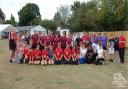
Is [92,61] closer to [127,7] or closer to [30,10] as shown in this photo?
[127,7]

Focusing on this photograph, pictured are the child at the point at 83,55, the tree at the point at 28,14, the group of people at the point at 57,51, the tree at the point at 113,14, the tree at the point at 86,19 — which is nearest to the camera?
the group of people at the point at 57,51

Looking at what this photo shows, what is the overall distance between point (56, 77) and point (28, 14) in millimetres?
109415

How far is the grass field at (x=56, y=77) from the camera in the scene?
12.5 metres

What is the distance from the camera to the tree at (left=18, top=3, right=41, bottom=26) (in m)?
122

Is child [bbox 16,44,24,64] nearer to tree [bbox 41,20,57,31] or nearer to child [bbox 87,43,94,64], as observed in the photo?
child [bbox 87,43,94,64]

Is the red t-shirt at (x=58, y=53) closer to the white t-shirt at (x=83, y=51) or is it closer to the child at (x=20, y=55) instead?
the white t-shirt at (x=83, y=51)

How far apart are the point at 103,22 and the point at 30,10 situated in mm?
75198

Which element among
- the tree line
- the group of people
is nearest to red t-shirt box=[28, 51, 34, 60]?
the group of people

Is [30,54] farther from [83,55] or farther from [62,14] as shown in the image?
Result: [62,14]

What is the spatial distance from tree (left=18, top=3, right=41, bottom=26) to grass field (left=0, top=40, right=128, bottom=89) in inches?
4106

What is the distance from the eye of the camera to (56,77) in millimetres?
14453

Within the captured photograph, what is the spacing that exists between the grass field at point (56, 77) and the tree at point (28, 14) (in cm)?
10428

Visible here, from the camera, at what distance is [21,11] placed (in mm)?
124438

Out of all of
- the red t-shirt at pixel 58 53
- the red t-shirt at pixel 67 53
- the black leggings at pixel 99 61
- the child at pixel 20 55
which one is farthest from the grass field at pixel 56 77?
the black leggings at pixel 99 61
